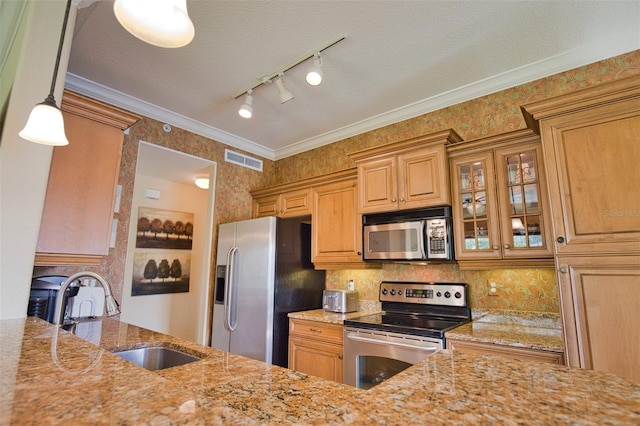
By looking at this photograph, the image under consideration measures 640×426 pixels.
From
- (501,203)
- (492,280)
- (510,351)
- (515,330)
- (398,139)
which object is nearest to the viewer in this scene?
(510,351)

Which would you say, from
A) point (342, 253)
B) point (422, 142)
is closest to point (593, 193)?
point (422, 142)

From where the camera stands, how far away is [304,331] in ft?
9.32

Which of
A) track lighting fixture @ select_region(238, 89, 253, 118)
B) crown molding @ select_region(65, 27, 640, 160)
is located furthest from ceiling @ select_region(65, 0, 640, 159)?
track lighting fixture @ select_region(238, 89, 253, 118)

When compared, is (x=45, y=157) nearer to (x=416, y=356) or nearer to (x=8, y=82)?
(x=8, y=82)

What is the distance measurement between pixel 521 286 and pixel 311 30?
2.31m

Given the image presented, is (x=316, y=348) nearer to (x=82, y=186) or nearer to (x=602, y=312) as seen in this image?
(x=602, y=312)

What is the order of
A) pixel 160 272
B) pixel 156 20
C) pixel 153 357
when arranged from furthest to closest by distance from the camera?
1. pixel 160 272
2. pixel 153 357
3. pixel 156 20

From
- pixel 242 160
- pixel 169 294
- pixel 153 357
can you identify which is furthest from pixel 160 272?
pixel 153 357

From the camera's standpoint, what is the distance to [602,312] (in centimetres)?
159

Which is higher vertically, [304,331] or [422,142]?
[422,142]

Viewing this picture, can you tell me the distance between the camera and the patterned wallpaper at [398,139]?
229 cm

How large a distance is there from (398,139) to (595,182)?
1758 mm

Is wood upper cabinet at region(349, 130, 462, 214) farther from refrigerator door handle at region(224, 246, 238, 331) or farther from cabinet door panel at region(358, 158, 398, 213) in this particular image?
refrigerator door handle at region(224, 246, 238, 331)

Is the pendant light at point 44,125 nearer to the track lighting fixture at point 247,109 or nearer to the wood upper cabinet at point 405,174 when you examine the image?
the track lighting fixture at point 247,109
